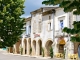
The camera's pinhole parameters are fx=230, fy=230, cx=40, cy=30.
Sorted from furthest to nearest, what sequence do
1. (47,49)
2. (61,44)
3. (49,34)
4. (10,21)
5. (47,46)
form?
(47,46), (47,49), (49,34), (61,44), (10,21)

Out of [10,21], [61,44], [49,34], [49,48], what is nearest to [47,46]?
[49,48]

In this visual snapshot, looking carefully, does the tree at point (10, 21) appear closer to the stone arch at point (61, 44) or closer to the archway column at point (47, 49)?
the stone arch at point (61, 44)

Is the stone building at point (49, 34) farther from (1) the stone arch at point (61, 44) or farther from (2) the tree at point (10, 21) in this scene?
(2) the tree at point (10, 21)

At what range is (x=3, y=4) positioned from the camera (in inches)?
677

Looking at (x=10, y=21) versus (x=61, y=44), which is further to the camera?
(x=61, y=44)

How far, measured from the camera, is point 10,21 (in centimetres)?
1712

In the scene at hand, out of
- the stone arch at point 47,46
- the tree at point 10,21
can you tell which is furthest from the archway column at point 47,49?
the tree at point 10,21

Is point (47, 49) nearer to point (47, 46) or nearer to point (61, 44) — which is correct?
point (47, 46)

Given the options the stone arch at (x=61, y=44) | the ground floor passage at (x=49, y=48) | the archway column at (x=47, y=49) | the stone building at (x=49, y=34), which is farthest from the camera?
the archway column at (x=47, y=49)

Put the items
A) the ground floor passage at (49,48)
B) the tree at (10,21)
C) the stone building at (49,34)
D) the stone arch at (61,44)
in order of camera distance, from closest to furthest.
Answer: the tree at (10,21) → the ground floor passage at (49,48) → the stone building at (49,34) → the stone arch at (61,44)

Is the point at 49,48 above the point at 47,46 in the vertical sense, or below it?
below

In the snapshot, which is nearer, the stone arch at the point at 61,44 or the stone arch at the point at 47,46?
the stone arch at the point at 61,44

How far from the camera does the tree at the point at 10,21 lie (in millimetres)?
16688

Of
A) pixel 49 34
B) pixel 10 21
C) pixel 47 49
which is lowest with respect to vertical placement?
pixel 47 49
